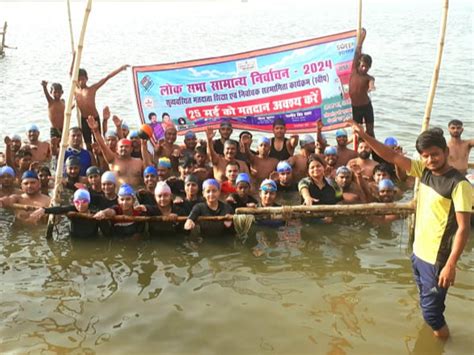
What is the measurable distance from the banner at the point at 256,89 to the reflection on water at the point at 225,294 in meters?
3.09

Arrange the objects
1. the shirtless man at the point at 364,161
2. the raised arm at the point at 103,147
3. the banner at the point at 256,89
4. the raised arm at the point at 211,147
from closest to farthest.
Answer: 1. the raised arm at the point at 103,147
2. the raised arm at the point at 211,147
3. the shirtless man at the point at 364,161
4. the banner at the point at 256,89

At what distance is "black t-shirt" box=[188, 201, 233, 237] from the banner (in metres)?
3.61

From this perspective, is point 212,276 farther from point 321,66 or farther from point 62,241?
point 321,66

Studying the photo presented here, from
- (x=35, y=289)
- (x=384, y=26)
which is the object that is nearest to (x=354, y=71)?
(x=35, y=289)

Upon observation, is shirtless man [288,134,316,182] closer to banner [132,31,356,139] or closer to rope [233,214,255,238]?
banner [132,31,356,139]

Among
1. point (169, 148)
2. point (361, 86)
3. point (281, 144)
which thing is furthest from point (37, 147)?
point (361, 86)

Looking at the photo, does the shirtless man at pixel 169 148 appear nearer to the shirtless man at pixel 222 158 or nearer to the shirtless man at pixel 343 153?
the shirtless man at pixel 222 158

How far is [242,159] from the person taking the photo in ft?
33.9

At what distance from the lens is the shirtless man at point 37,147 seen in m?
11.5

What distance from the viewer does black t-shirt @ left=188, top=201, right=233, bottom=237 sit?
25.5 feet

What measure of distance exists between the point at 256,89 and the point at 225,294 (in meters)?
5.34

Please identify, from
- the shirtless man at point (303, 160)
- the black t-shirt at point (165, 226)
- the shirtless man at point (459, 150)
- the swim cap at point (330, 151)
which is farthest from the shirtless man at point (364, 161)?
the black t-shirt at point (165, 226)

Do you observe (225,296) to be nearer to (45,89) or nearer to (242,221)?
(242,221)

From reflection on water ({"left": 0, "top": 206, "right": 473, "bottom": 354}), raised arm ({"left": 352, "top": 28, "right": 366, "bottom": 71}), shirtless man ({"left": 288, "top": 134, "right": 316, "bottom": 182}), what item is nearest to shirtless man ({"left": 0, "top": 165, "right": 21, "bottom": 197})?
reflection on water ({"left": 0, "top": 206, "right": 473, "bottom": 354})
